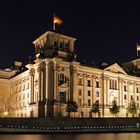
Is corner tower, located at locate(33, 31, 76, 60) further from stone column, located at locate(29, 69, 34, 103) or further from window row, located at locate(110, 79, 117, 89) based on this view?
window row, located at locate(110, 79, 117, 89)

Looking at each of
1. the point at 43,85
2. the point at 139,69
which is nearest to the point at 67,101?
the point at 43,85

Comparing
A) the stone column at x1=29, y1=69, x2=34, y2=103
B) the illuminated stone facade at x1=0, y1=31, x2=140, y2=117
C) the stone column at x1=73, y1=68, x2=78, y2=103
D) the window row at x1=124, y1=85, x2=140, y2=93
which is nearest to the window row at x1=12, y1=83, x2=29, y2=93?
the illuminated stone facade at x1=0, y1=31, x2=140, y2=117

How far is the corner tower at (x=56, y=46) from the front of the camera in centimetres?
9825

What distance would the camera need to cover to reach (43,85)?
95.4 m

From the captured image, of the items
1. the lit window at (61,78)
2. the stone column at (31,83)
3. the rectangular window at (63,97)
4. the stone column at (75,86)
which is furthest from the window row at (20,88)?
the stone column at (75,86)

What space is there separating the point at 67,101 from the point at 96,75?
17104 mm

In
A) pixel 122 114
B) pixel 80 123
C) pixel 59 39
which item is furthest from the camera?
pixel 122 114

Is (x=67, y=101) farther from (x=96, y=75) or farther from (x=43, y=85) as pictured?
(x=96, y=75)

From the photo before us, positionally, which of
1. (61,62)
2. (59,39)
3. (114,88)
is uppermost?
(59,39)

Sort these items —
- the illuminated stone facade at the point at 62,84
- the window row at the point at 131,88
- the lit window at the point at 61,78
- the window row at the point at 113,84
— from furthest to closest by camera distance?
1. the window row at the point at 131,88
2. the window row at the point at 113,84
3. the lit window at the point at 61,78
4. the illuminated stone facade at the point at 62,84

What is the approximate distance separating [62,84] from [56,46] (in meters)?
12.7

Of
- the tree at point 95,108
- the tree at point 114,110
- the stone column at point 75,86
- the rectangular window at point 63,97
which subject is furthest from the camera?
the tree at point 114,110

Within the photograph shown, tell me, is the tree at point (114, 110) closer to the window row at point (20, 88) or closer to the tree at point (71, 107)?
the tree at point (71, 107)

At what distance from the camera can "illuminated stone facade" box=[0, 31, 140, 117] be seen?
309ft
